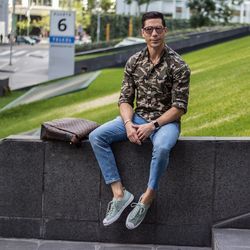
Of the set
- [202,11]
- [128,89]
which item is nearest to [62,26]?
[128,89]

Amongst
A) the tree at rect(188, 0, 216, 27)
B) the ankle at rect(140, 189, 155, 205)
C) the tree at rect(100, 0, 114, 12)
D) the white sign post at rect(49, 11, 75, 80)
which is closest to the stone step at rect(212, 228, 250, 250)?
the ankle at rect(140, 189, 155, 205)

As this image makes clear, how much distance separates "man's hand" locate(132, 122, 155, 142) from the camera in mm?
5285

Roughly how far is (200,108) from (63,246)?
441 cm

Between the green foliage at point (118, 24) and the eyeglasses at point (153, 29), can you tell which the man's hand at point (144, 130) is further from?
the green foliage at point (118, 24)

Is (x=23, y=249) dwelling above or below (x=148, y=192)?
below

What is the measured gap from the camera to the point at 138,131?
5316 millimetres

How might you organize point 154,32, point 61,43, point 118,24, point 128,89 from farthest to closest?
point 118,24
point 61,43
point 128,89
point 154,32

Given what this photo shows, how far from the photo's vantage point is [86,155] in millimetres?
5680

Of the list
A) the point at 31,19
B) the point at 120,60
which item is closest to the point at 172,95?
the point at 120,60

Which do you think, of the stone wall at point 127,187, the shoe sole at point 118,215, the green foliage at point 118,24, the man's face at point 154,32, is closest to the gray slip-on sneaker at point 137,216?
the shoe sole at point 118,215

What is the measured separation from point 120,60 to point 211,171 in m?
26.6

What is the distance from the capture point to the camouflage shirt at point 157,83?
5.35 meters

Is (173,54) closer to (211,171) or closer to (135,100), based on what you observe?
(135,100)

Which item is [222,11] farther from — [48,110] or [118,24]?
[48,110]
